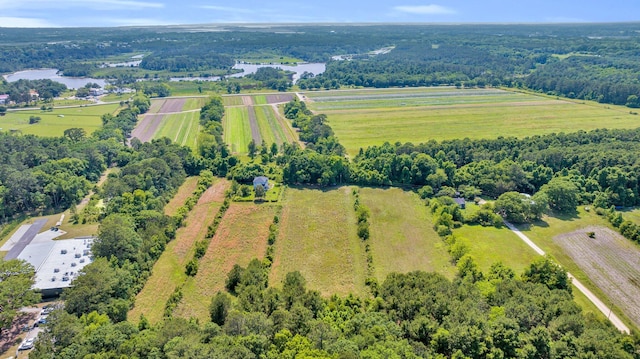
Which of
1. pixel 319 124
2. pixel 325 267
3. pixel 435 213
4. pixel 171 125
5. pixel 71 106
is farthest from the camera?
pixel 71 106

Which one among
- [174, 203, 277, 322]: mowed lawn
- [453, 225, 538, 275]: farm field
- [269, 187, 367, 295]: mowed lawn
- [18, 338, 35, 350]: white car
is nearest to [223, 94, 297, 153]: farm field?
[269, 187, 367, 295]: mowed lawn

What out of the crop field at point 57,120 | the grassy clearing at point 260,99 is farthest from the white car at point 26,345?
the grassy clearing at point 260,99

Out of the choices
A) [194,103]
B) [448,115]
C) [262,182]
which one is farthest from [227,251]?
[194,103]

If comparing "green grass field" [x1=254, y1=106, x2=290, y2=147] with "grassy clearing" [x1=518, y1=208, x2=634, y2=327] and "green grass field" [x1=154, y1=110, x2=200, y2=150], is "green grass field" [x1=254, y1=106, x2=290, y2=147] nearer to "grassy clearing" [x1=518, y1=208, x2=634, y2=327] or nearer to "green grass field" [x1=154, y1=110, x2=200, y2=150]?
"green grass field" [x1=154, y1=110, x2=200, y2=150]

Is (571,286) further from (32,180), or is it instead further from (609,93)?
(609,93)

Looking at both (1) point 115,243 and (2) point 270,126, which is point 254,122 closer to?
(2) point 270,126

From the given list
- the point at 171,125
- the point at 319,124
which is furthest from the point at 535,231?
the point at 171,125
